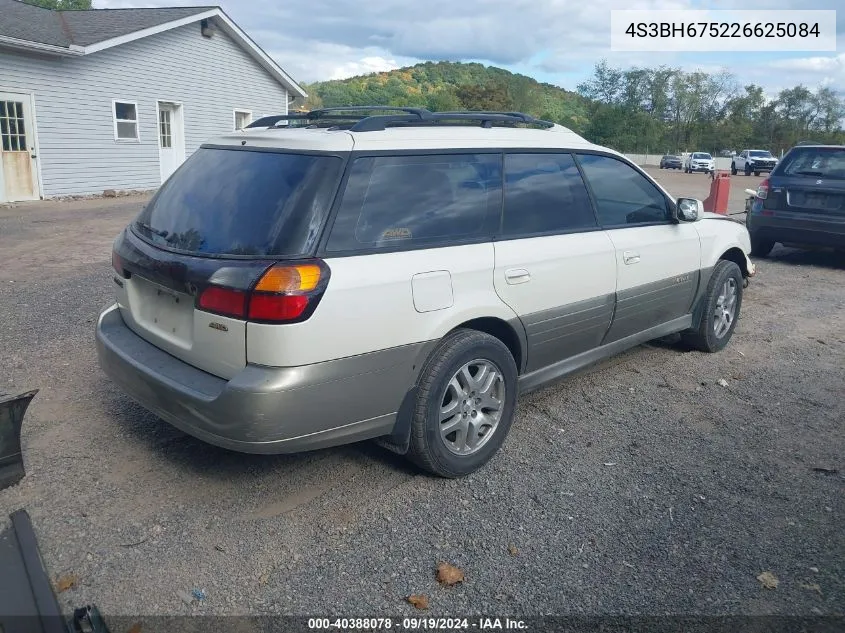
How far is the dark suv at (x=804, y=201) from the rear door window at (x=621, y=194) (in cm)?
542

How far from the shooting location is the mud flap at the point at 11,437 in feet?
11.3

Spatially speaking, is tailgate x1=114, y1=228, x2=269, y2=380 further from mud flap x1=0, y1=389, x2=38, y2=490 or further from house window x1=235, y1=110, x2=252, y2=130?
house window x1=235, y1=110, x2=252, y2=130

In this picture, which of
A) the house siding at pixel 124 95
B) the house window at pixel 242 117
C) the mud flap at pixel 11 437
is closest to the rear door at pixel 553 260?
the mud flap at pixel 11 437

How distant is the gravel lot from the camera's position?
2814mm

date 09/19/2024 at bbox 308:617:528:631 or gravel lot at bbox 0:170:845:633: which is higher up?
gravel lot at bbox 0:170:845:633

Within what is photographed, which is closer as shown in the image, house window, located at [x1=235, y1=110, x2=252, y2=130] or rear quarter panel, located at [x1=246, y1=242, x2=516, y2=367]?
rear quarter panel, located at [x1=246, y1=242, x2=516, y2=367]

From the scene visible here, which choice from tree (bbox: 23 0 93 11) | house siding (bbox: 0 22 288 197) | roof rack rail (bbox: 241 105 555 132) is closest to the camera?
roof rack rail (bbox: 241 105 555 132)

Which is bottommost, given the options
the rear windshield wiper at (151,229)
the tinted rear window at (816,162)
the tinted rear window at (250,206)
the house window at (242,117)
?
the rear windshield wiper at (151,229)

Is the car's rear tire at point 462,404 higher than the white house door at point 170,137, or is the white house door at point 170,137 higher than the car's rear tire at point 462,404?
the white house door at point 170,137

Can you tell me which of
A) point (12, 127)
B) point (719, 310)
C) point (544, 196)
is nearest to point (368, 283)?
point (544, 196)

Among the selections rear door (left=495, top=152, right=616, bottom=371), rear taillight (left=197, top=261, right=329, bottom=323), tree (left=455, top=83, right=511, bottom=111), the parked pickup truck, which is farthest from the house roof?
the parked pickup truck

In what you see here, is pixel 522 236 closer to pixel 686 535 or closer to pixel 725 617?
pixel 686 535

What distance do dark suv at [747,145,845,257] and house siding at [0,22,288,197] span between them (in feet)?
47.8

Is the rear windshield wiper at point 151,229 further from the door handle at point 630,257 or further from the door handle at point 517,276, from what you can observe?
the door handle at point 630,257
